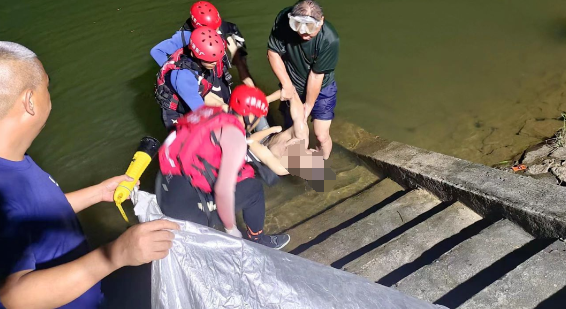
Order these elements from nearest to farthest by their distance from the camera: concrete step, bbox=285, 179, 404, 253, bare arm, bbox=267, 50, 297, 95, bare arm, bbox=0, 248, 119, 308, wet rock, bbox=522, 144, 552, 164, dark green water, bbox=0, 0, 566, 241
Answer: bare arm, bbox=0, 248, 119, 308, concrete step, bbox=285, 179, 404, 253, bare arm, bbox=267, 50, 297, 95, wet rock, bbox=522, 144, 552, 164, dark green water, bbox=0, 0, 566, 241

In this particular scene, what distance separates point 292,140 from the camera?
13.8ft

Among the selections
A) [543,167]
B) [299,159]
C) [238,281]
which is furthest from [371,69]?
[238,281]

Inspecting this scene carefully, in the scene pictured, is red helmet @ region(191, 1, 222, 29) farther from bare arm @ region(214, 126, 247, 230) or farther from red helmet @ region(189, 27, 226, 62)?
bare arm @ region(214, 126, 247, 230)

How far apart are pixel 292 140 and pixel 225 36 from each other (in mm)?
1071

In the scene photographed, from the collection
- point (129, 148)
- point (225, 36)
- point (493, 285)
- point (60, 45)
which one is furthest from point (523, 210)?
point (60, 45)

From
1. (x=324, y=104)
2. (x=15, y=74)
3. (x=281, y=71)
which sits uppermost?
(x=15, y=74)

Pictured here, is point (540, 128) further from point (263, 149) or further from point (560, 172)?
point (263, 149)

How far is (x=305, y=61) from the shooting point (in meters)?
3.91

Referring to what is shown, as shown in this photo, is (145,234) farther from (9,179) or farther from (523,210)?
(523,210)

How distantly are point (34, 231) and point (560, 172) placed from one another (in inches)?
157

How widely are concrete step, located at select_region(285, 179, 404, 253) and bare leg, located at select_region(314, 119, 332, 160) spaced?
2.18ft

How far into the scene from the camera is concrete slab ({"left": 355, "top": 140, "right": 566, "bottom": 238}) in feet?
9.53

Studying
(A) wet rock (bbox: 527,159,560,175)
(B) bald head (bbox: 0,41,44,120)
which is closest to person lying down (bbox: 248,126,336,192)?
(A) wet rock (bbox: 527,159,560,175)

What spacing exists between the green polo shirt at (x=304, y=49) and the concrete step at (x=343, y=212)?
1.00 metres
